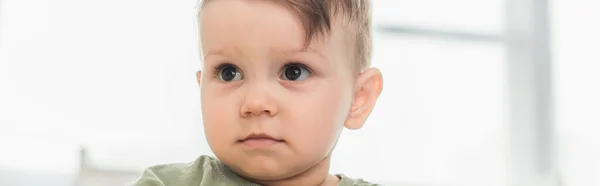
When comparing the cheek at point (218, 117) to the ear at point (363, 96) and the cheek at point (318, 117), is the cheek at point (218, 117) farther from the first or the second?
the ear at point (363, 96)

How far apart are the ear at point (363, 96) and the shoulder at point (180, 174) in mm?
194

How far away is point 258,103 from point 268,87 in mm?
31

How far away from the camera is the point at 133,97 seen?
2082 mm

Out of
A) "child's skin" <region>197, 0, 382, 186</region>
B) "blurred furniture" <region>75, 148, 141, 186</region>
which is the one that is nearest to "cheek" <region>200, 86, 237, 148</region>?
"child's skin" <region>197, 0, 382, 186</region>

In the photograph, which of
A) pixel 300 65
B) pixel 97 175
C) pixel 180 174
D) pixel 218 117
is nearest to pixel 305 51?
pixel 300 65

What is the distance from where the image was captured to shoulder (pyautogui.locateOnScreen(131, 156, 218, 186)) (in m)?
1.16

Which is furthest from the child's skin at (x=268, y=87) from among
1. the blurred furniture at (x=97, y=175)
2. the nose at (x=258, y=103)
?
the blurred furniture at (x=97, y=175)

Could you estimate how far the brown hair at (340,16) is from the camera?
1.09m

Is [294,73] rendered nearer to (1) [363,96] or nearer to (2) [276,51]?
(2) [276,51]

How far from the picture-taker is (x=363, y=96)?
125cm

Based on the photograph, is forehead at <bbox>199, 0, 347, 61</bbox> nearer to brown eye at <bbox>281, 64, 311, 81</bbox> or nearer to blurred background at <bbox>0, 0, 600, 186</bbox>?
brown eye at <bbox>281, 64, 311, 81</bbox>

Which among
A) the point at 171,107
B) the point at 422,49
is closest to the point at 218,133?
the point at 171,107

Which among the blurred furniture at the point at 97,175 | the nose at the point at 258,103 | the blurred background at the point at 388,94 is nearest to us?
the nose at the point at 258,103

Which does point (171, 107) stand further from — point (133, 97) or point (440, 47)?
point (440, 47)
